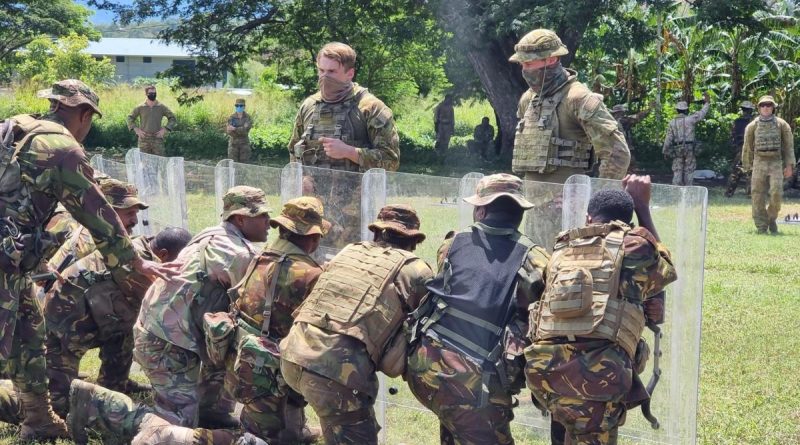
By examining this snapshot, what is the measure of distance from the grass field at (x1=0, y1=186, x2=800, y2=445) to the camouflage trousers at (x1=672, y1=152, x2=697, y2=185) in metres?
6.66

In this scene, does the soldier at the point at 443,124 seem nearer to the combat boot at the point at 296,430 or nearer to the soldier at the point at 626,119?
the soldier at the point at 626,119

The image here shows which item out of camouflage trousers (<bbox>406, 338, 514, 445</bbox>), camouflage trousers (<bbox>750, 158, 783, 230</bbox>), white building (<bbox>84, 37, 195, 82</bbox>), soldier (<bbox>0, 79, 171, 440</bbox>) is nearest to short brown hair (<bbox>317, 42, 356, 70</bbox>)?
soldier (<bbox>0, 79, 171, 440</bbox>)

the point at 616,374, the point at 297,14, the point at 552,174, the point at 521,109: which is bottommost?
the point at 616,374

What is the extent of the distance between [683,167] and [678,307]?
14312 mm

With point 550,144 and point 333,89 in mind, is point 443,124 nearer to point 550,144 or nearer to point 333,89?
point 333,89

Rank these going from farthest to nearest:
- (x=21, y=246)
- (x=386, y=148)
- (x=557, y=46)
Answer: (x=386, y=148) → (x=557, y=46) → (x=21, y=246)

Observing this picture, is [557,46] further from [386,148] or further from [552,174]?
[386,148]

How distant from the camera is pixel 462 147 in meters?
→ 24.8

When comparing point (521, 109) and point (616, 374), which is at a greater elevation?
point (521, 109)

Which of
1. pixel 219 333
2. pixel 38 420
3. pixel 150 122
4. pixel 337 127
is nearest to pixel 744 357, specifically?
pixel 337 127

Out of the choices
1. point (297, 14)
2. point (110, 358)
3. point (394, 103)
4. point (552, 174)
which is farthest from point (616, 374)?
point (394, 103)

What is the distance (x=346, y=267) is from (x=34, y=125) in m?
1.97

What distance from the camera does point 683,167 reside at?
18.9m

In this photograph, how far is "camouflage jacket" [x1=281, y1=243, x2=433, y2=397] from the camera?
15.4 ft
